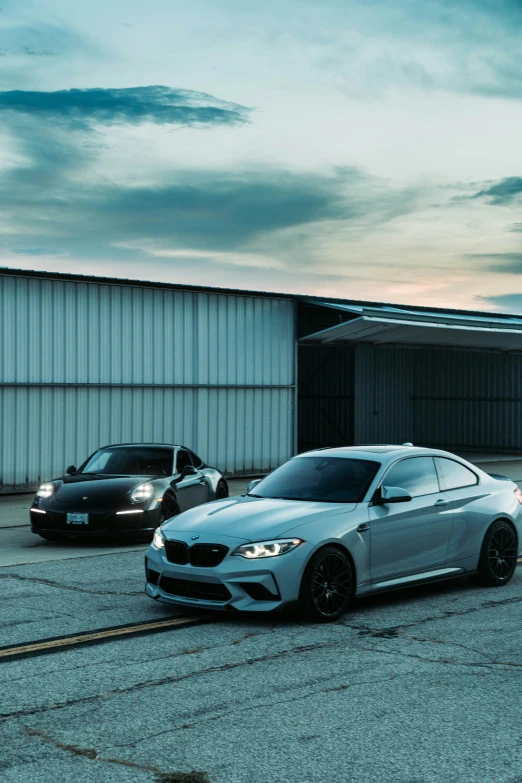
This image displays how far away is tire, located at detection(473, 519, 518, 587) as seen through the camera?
9.84m

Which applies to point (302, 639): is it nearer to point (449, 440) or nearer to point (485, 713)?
point (485, 713)

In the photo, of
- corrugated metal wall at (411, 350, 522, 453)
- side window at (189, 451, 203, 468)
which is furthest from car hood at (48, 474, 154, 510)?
corrugated metal wall at (411, 350, 522, 453)

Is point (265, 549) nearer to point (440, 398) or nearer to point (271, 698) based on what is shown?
point (271, 698)

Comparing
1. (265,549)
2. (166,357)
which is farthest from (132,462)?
(166,357)

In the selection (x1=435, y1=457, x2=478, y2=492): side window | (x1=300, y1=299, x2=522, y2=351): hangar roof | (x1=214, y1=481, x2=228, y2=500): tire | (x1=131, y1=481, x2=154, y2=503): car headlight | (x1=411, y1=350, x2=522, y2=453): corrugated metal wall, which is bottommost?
(x1=214, y1=481, x2=228, y2=500): tire

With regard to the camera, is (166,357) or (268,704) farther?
(166,357)

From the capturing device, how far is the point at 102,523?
515 inches

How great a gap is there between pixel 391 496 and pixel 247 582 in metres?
1.64

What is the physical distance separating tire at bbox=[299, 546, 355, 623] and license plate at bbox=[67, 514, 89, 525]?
18.1ft

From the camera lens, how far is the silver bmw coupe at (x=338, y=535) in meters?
7.97

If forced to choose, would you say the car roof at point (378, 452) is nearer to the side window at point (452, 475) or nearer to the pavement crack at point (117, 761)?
the side window at point (452, 475)

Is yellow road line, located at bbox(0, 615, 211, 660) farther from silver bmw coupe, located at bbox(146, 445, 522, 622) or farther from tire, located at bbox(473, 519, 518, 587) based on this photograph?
tire, located at bbox(473, 519, 518, 587)

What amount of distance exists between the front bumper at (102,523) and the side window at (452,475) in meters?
4.76

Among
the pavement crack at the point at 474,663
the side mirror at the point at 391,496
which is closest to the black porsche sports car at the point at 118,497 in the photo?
the side mirror at the point at 391,496
